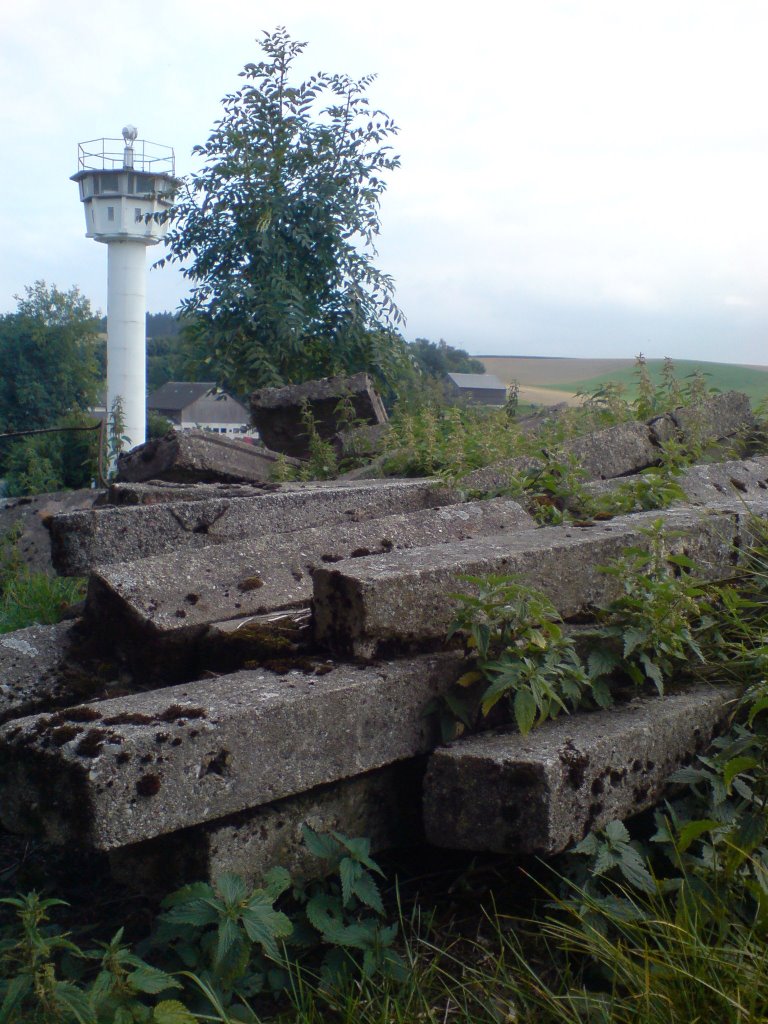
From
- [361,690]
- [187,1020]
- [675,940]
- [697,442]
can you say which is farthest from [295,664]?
[697,442]

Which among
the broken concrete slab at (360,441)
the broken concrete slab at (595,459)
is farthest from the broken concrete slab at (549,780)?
the broken concrete slab at (360,441)

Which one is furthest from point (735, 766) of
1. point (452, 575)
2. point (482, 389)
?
point (482, 389)

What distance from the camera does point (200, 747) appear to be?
2.35 meters

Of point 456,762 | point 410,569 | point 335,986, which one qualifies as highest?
point 410,569

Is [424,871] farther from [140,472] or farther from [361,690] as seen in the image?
[140,472]

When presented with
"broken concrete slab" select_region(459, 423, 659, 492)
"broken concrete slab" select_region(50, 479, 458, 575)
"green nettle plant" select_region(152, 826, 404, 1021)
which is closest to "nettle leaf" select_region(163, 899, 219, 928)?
"green nettle plant" select_region(152, 826, 404, 1021)

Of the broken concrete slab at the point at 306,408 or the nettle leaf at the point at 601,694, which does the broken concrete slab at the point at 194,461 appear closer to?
the broken concrete slab at the point at 306,408

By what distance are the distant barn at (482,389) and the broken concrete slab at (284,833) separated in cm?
613

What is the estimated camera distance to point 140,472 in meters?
6.50

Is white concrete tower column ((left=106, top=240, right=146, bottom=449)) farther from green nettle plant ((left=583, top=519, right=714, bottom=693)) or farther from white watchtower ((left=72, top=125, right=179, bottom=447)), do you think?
green nettle plant ((left=583, top=519, right=714, bottom=693))

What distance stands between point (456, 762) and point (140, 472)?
4439mm

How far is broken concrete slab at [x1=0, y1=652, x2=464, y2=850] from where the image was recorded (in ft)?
7.38

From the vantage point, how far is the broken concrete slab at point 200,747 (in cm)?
225

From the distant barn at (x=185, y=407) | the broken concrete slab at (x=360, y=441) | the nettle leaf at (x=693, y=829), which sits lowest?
the distant barn at (x=185, y=407)
